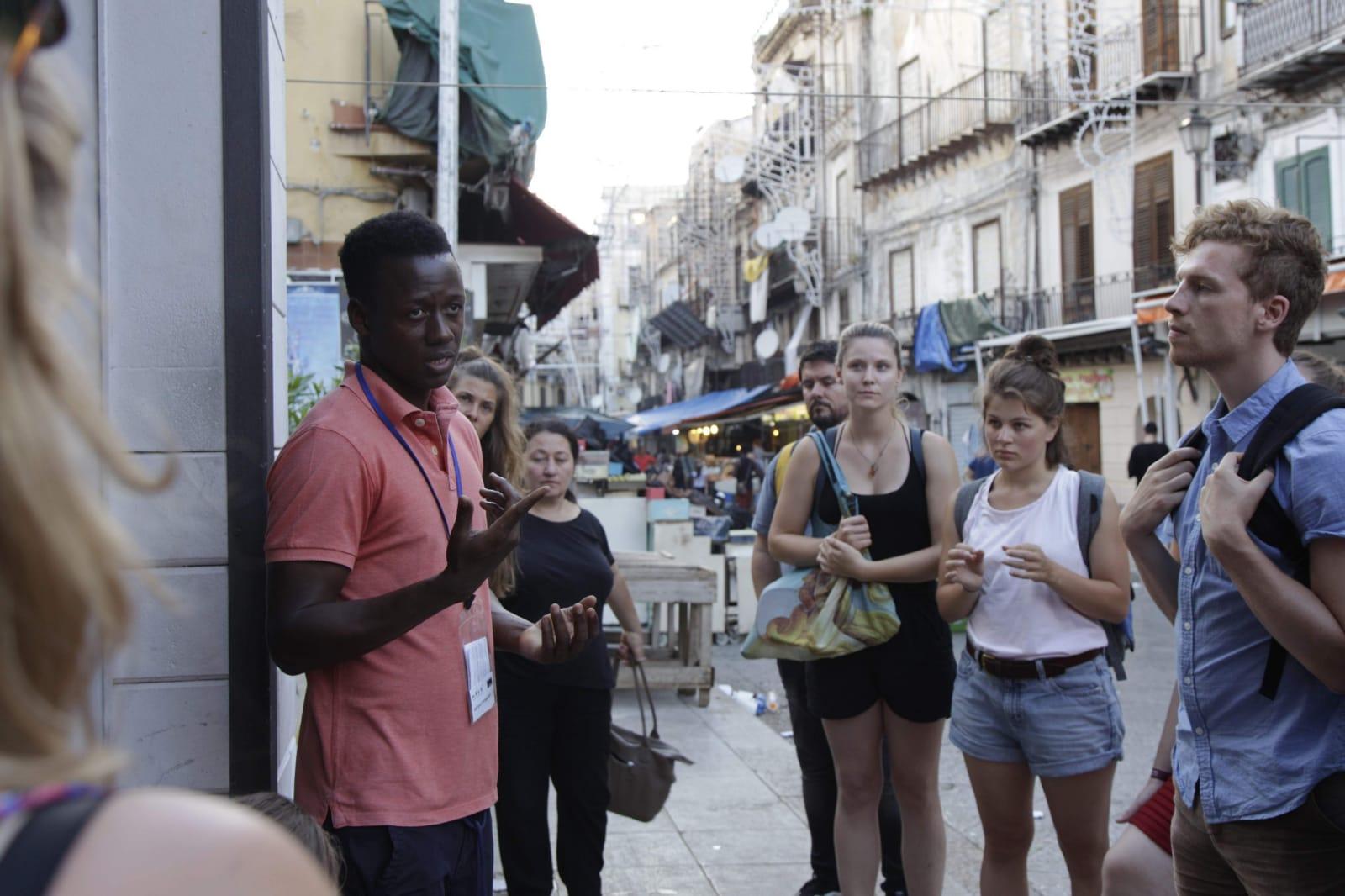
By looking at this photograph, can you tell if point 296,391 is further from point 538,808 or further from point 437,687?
point 437,687

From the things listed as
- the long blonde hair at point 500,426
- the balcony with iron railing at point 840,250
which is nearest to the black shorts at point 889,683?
the long blonde hair at point 500,426

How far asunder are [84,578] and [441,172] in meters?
11.4

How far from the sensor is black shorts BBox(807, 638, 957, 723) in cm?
419

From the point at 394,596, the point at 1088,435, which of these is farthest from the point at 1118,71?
the point at 394,596

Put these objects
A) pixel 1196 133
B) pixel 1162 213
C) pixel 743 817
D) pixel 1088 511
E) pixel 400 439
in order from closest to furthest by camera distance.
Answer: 1. pixel 400 439
2. pixel 1088 511
3. pixel 743 817
4. pixel 1196 133
5. pixel 1162 213

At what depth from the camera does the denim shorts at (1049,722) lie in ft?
12.2

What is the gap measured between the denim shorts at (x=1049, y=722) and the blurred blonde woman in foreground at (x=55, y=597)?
327 cm

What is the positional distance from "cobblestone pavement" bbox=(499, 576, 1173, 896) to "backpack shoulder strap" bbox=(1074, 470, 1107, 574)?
184 cm

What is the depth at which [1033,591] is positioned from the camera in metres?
3.91

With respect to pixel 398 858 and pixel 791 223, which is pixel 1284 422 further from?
pixel 791 223

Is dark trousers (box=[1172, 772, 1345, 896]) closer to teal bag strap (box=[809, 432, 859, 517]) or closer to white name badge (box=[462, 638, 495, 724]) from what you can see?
white name badge (box=[462, 638, 495, 724])

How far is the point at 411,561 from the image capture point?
2.43m

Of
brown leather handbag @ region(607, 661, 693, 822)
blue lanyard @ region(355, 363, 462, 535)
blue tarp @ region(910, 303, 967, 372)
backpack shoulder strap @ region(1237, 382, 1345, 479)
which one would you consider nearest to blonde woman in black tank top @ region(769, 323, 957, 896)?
brown leather handbag @ region(607, 661, 693, 822)

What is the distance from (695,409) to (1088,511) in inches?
1156
